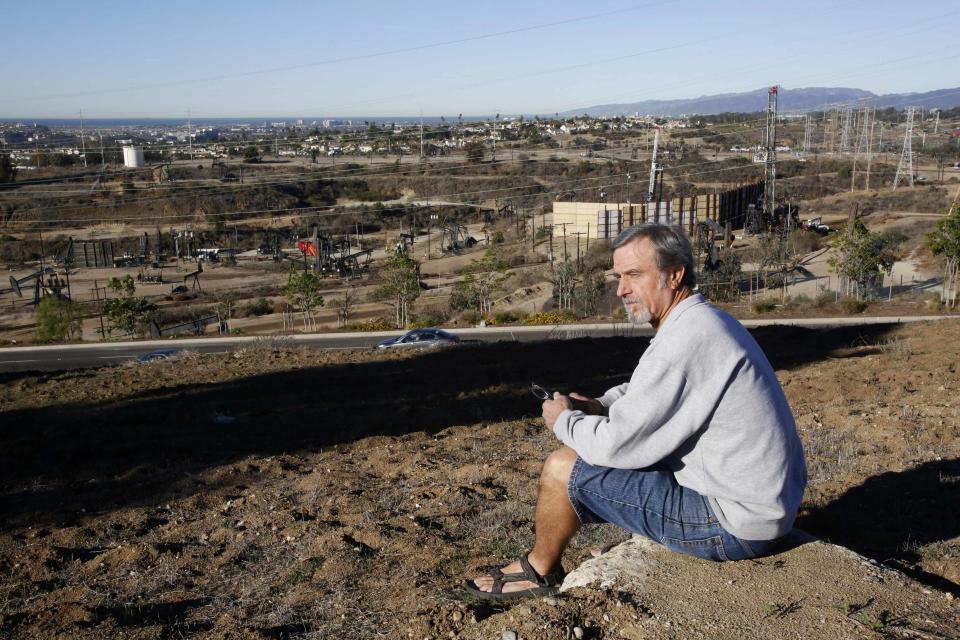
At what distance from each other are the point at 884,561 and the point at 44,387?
54.7 feet

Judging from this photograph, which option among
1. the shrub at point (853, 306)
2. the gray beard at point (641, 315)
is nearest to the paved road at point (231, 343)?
the shrub at point (853, 306)

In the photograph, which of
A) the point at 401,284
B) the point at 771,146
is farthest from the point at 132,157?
the point at 401,284

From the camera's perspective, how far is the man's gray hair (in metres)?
3.50

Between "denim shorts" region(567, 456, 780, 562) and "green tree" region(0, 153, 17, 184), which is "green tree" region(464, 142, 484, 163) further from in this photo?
"denim shorts" region(567, 456, 780, 562)

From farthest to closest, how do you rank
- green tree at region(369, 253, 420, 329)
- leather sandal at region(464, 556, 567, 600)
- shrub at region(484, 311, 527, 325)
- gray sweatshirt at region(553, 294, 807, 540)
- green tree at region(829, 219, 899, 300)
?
1. green tree at region(369, 253, 420, 329)
2. shrub at region(484, 311, 527, 325)
3. green tree at region(829, 219, 899, 300)
4. leather sandal at region(464, 556, 567, 600)
5. gray sweatshirt at region(553, 294, 807, 540)

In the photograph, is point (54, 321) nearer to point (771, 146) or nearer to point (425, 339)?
point (425, 339)

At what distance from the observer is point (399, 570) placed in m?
4.86

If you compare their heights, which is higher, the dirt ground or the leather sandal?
the leather sandal

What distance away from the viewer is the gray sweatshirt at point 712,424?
3.23 meters

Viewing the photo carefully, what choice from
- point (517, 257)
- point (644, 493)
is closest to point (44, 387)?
point (644, 493)

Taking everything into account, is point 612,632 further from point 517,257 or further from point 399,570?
point 517,257

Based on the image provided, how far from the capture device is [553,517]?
149 inches

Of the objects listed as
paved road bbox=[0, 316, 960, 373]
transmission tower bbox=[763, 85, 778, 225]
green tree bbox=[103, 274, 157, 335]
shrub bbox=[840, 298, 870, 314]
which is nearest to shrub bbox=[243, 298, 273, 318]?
green tree bbox=[103, 274, 157, 335]

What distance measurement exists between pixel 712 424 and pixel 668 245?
77 centimetres
